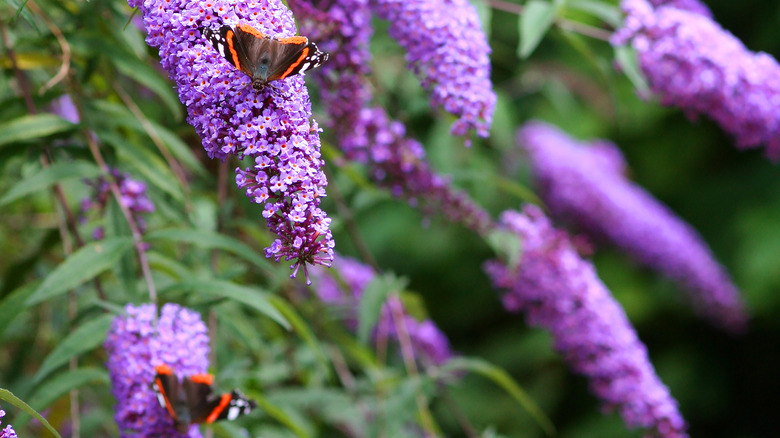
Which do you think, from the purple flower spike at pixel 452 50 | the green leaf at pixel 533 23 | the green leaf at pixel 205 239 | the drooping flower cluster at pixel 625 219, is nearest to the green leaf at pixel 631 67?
the green leaf at pixel 533 23

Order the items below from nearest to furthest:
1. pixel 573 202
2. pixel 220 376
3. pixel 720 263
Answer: pixel 220 376
pixel 573 202
pixel 720 263

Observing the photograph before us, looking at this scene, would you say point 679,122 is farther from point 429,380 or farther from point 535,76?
point 429,380

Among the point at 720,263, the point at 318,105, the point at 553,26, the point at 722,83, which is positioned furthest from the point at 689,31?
the point at 720,263

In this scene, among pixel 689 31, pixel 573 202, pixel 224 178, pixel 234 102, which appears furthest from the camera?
pixel 573 202

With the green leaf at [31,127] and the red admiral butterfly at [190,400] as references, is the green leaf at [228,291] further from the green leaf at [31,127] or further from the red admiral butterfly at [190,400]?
the green leaf at [31,127]

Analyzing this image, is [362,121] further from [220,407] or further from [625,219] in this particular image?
[625,219]

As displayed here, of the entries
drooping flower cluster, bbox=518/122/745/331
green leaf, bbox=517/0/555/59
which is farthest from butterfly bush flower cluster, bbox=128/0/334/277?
drooping flower cluster, bbox=518/122/745/331

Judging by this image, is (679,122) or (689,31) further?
(679,122)
